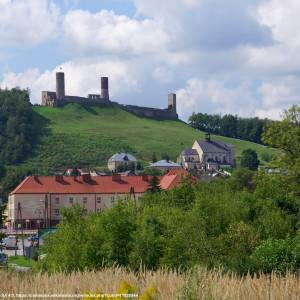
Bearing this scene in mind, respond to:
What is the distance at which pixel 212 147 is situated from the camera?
18875 cm

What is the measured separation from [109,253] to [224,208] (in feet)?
43.7

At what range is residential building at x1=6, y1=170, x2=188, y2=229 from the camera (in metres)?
115

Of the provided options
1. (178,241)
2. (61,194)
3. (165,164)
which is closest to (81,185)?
(61,194)

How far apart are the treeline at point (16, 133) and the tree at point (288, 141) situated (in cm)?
14030

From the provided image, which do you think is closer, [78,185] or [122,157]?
[78,185]

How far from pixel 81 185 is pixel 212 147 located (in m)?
73.6

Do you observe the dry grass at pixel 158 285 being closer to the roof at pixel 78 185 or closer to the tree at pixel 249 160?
the roof at pixel 78 185

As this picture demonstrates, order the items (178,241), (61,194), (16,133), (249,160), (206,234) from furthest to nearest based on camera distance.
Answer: (16,133) → (249,160) → (61,194) → (206,234) → (178,241)

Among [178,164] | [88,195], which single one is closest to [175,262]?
[88,195]

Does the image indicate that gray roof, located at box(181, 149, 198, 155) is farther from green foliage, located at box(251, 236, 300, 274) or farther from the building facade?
green foliage, located at box(251, 236, 300, 274)

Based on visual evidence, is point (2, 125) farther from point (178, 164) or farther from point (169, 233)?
point (169, 233)

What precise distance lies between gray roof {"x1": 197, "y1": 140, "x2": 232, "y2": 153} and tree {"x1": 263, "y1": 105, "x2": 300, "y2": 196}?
461 feet

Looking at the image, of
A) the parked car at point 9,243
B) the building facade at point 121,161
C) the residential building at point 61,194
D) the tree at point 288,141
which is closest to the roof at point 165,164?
the building facade at point 121,161

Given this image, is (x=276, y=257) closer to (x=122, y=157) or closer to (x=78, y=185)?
(x=78, y=185)
